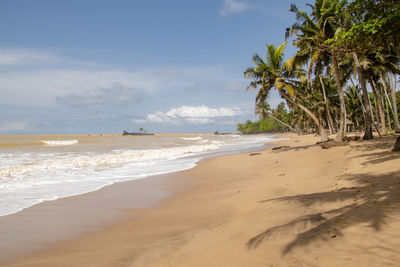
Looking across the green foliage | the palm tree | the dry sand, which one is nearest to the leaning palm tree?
the palm tree

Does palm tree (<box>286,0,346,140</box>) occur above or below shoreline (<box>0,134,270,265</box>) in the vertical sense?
above

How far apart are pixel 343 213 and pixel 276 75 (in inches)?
590

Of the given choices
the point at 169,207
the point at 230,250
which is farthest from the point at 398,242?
the point at 169,207

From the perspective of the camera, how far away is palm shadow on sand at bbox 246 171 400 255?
3.16m

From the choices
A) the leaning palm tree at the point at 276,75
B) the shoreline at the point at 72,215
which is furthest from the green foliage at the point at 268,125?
the shoreline at the point at 72,215

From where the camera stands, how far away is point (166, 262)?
3.12 m

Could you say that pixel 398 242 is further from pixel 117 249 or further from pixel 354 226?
pixel 117 249

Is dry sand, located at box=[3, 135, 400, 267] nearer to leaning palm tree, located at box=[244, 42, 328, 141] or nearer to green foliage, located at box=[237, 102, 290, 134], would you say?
leaning palm tree, located at box=[244, 42, 328, 141]

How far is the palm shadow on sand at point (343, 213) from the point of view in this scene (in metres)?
3.16

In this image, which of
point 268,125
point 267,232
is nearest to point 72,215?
point 267,232

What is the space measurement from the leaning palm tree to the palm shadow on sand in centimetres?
1214

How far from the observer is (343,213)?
375 centimetres

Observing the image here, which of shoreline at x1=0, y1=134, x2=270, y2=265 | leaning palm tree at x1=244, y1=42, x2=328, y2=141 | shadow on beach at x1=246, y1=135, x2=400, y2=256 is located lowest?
shoreline at x1=0, y1=134, x2=270, y2=265

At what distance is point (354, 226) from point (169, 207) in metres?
4.16
